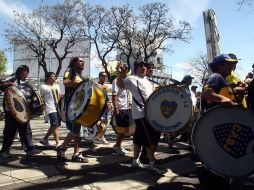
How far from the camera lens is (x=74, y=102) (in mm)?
6352

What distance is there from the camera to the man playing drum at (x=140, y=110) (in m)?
6.35

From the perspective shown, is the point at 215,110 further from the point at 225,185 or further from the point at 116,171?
the point at 116,171

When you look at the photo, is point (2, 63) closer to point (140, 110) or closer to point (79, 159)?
point (79, 159)

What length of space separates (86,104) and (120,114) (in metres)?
2.16

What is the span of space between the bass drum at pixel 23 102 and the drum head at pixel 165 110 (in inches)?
90.1

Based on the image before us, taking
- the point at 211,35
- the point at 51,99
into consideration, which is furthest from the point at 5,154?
the point at 211,35

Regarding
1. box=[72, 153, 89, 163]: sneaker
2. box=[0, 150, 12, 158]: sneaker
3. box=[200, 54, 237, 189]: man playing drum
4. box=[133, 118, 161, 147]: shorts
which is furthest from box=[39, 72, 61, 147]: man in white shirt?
box=[200, 54, 237, 189]: man playing drum

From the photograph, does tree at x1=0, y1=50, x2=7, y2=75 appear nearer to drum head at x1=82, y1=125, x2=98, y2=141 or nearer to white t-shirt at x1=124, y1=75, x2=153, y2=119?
drum head at x1=82, y1=125, x2=98, y2=141

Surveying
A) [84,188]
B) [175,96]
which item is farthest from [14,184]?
[175,96]

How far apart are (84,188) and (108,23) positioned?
36.3 meters

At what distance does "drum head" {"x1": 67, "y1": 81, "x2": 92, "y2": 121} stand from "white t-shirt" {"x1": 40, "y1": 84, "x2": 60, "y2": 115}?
1.80 m

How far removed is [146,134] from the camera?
6.36m

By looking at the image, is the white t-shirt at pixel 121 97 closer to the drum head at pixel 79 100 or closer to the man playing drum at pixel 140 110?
the man playing drum at pixel 140 110

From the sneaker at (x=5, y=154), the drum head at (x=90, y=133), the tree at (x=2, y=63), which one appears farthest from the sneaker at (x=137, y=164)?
the tree at (x=2, y=63)
